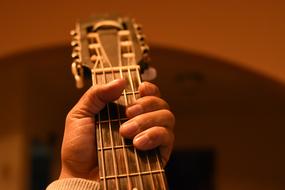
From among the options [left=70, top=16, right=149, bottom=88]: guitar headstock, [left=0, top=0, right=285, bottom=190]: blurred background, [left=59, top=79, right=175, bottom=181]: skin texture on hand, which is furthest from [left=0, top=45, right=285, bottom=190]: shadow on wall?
[left=59, top=79, right=175, bottom=181]: skin texture on hand

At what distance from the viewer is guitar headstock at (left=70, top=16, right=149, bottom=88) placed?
662 mm

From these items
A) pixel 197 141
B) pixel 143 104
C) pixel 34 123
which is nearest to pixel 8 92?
pixel 34 123

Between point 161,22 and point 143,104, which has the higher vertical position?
point 161,22

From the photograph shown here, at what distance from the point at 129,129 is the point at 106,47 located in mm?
173

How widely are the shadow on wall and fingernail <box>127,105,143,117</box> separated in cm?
90

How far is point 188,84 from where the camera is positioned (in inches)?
91.7

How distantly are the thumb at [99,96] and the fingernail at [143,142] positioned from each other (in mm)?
70

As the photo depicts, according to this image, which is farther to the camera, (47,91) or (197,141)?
(197,141)

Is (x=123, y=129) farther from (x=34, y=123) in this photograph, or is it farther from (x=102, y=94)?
(x=34, y=123)

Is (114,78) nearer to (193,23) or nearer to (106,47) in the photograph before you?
(106,47)

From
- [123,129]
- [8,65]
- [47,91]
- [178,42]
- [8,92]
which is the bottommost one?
[123,129]

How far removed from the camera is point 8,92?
6.65 feet

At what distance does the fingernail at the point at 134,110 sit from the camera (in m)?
0.59

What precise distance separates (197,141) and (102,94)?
240cm
